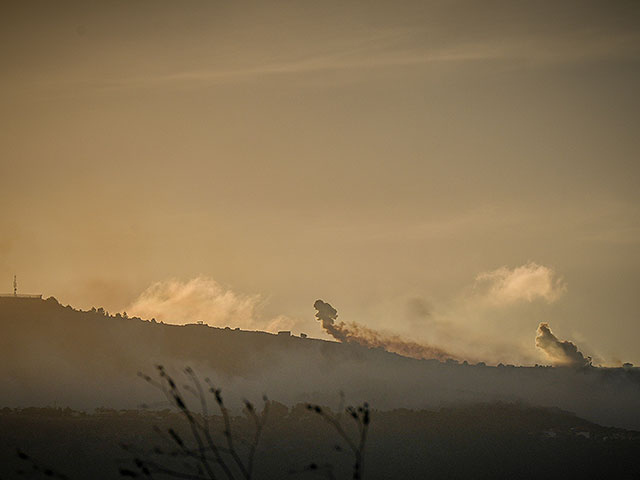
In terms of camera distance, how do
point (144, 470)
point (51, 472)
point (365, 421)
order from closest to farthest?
point (365, 421) < point (144, 470) < point (51, 472)

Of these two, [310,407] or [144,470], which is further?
[310,407]

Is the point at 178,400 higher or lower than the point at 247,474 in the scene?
higher

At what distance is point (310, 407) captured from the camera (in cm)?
2638

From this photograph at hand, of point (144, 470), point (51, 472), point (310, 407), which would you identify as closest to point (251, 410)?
point (310, 407)

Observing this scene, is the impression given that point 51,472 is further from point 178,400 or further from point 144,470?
point 178,400

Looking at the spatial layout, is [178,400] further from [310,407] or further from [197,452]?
[310,407]

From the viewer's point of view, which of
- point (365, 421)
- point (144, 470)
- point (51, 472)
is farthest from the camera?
point (51, 472)

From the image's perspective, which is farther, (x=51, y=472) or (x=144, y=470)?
(x=51, y=472)

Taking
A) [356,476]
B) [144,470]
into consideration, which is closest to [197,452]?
[144,470]

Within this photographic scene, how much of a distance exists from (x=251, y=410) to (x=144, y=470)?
3397 millimetres

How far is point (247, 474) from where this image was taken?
2425 centimetres

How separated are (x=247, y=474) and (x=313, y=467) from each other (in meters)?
2.63

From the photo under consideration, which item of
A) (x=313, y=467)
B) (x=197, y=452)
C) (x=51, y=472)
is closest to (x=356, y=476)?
(x=313, y=467)

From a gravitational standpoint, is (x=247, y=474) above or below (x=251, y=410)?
below
